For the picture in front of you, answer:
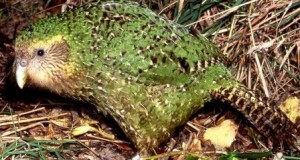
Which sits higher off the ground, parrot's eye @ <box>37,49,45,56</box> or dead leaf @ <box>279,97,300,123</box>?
parrot's eye @ <box>37,49,45,56</box>

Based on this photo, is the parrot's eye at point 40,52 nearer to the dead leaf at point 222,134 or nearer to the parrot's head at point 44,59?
the parrot's head at point 44,59

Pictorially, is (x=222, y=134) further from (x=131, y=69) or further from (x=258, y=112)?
(x=131, y=69)

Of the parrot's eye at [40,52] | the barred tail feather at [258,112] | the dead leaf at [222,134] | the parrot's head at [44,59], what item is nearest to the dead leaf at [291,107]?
the barred tail feather at [258,112]

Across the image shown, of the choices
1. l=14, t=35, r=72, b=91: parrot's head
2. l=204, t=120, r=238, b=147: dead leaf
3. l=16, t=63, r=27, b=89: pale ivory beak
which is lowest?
l=204, t=120, r=238, b=147: dead leaf

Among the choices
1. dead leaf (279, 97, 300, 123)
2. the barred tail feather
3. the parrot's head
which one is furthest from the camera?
dead leaf (279, 97, 300, 123)

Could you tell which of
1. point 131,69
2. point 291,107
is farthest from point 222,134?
point 131,69

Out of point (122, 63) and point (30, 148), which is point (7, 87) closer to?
point (30, 148)

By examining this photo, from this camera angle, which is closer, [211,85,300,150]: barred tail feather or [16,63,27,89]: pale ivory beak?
[16,63,27,89]: pale ivory beak

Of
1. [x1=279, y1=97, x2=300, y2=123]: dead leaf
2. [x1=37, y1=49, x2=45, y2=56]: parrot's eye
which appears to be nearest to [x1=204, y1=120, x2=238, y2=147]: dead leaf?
[x1=279, y1=97, x2=300, y2=123]: dead leaf

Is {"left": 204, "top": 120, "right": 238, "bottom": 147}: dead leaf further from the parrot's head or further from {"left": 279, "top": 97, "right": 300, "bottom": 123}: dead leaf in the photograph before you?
the parrot's head
